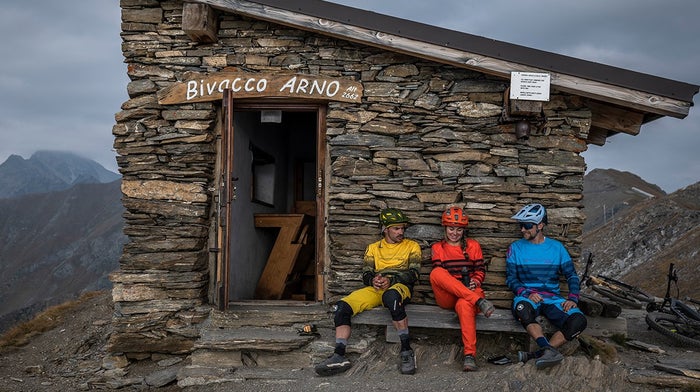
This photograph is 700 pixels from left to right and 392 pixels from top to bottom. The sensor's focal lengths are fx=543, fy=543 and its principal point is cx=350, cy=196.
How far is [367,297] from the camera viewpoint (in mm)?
5766

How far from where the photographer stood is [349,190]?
6.36 meters

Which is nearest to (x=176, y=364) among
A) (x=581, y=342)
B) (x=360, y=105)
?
(x=360, y=105)

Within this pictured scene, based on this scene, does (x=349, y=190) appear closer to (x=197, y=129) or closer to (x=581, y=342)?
(x=197, y=129)

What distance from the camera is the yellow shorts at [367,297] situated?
18.4 feet

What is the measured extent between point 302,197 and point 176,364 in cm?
517

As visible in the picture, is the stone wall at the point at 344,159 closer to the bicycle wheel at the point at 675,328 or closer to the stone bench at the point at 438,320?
the stone bench at the point at 438,320

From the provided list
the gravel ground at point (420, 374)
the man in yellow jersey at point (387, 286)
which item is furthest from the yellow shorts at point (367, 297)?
the gravel ground at point (420, 374)

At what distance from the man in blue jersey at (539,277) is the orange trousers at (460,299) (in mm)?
434

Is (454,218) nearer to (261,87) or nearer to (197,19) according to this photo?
(261,87)

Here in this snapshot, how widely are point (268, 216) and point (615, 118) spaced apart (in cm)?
497

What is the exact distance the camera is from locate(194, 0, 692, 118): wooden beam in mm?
5719

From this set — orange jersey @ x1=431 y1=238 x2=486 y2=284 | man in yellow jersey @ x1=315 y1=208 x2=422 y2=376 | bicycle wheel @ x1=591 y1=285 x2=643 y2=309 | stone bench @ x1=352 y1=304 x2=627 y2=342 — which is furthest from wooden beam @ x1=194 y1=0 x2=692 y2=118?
bicycle wheel @ x1=591 y1=285 x2=643 y2=309

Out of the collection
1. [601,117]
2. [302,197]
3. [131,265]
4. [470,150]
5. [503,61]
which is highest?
[503,61]

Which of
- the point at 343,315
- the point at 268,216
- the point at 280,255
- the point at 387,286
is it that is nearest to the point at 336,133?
the point at 387,286
